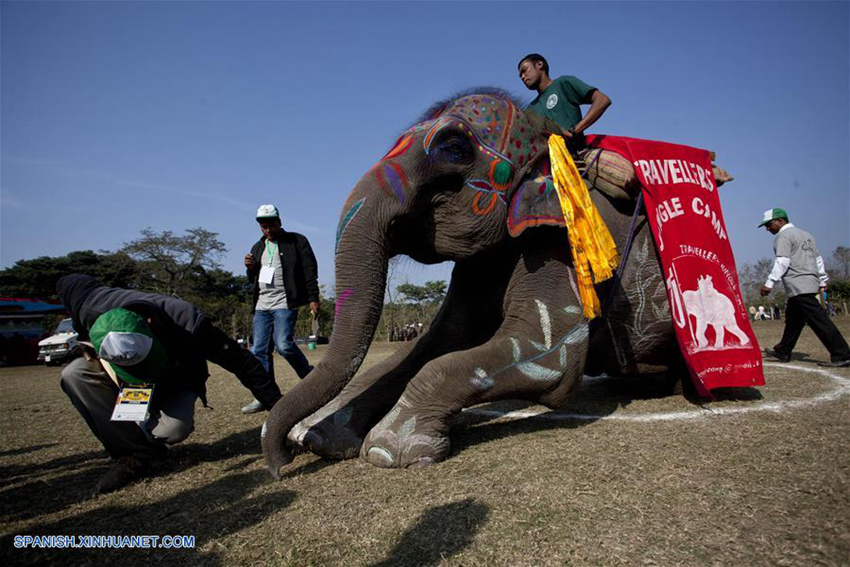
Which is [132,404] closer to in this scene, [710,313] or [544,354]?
[544,354]

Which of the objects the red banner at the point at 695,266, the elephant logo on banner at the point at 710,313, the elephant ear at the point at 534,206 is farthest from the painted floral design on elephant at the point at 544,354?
the elephant logo on banner at the point at 710,313

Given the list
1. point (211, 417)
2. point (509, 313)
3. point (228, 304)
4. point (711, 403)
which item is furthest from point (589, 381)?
point (228, 304)

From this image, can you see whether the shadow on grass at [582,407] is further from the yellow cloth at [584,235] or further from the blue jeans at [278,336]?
the blue jeans at [278,336]

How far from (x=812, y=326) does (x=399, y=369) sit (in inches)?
217

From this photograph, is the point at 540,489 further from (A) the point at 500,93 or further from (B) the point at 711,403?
(A) the point at 500,93

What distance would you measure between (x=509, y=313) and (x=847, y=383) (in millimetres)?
3735

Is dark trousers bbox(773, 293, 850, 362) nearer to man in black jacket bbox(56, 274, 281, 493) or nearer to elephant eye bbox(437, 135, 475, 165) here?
elephant eye bbox(437, 135, 475, 165)

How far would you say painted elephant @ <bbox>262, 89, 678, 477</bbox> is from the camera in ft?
9.44

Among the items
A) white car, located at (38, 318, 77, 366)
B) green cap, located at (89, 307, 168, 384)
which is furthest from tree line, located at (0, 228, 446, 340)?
green cap, located at (89, 307, 168, 384)

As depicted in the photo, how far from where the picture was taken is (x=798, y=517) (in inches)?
72.2

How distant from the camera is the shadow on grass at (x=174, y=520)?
6.50ft

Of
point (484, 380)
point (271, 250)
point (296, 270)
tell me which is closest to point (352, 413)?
point (484, 380)

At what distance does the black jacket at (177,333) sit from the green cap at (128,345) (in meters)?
0.21

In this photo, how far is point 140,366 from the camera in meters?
2.91
